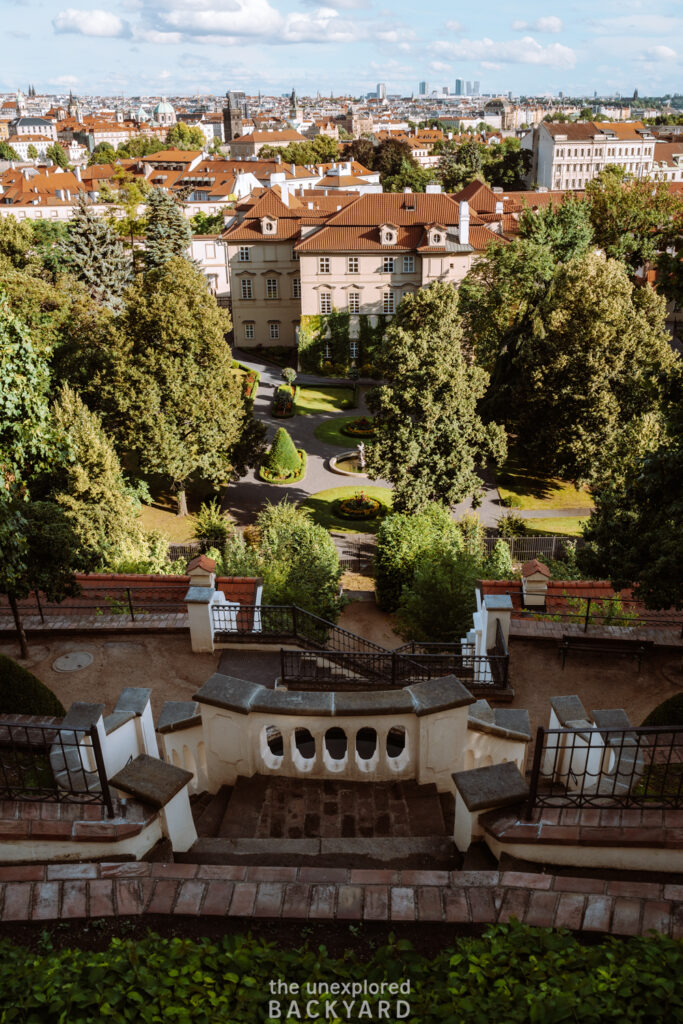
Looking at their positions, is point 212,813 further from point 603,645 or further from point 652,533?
point 652,533

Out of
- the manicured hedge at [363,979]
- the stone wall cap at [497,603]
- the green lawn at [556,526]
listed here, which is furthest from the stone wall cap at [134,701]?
the green lawn at [556,526]

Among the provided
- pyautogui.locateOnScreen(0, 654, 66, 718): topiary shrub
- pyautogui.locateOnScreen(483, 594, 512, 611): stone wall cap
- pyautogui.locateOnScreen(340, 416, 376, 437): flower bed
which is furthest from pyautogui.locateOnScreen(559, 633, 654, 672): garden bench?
pyautogui.locateOnScreen(340, 416, 376, 437): flower bed

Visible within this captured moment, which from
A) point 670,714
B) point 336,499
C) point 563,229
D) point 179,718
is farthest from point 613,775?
point 563,229

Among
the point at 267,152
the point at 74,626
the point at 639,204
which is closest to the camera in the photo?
the point at 74,626

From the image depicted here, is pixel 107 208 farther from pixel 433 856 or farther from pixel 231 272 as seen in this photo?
pixel 433 856

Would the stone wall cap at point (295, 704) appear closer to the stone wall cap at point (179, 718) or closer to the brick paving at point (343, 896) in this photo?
the stone wall cap at point (179, 718)

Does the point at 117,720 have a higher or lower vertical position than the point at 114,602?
higher

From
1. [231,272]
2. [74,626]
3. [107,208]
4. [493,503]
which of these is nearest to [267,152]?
[107,208]
